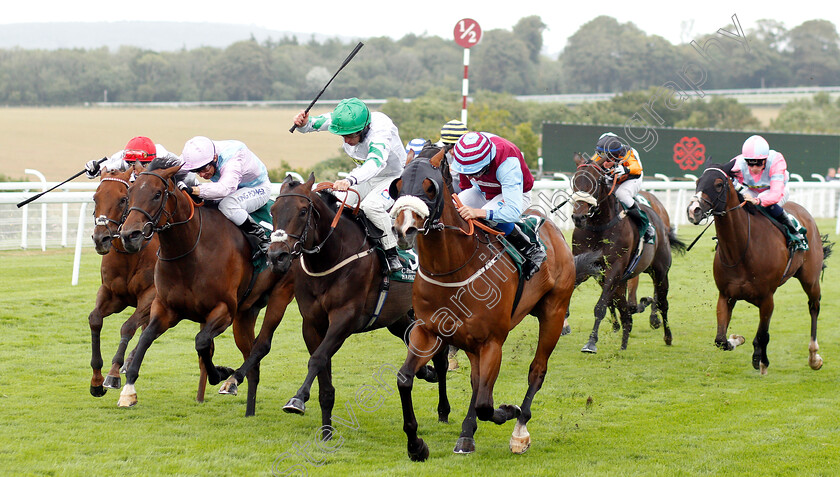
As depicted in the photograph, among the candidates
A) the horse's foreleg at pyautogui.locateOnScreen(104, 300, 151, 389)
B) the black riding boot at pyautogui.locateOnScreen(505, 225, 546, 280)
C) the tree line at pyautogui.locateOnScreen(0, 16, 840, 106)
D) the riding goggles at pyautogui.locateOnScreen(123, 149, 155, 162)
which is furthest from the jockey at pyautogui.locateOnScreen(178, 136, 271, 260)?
the tree line at pyautogui.locateOnScreen(0, 16, 840, 106)

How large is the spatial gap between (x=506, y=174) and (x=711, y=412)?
226cm

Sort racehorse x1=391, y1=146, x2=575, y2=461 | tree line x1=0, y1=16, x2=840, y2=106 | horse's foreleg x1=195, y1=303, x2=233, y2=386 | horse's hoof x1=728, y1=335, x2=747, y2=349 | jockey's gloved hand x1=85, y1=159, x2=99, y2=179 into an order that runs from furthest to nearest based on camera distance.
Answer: tree line x1=0, y1=16, x2=840, y2=106 → horse's hoof x1=728, y1=335, x2=747, y2=349 → jockey's gloved hand x1=85, y1=159, x2=99, y2=179 → horse's foreleg x1=195, y1=303, x2=233, y2=386 → racehorse x1=391, y1=146, x2=575, y2=461

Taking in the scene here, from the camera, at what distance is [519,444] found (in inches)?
185

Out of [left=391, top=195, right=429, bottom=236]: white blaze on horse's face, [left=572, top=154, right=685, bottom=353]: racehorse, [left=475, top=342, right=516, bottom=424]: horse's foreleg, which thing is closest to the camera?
[left=391, top=195, right=429, bottom=236]: white blaze on horse's face

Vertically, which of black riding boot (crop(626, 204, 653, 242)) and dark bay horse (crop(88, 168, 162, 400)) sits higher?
black riding boot (crop(626, 204, 653, 242))

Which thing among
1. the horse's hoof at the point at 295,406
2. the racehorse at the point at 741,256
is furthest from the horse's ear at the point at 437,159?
the racehorse at the point at 741,256

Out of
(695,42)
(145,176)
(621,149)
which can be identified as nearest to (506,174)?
(145,176)

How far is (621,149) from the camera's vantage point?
7676mm

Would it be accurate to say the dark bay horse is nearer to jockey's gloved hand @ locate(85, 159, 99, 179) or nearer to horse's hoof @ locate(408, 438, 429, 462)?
jockey's gloved hand @ locate(85, 159, 99, 179)

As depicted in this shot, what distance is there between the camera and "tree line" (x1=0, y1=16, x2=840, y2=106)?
1403 inches

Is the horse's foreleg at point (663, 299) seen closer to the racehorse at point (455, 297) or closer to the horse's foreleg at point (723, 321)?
the horse's foreleg at point (723, 321)

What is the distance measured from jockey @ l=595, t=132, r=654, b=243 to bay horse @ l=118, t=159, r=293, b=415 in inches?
135

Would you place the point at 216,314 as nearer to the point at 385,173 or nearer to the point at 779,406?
the point at 385,173

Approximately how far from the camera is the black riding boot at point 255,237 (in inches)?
223
